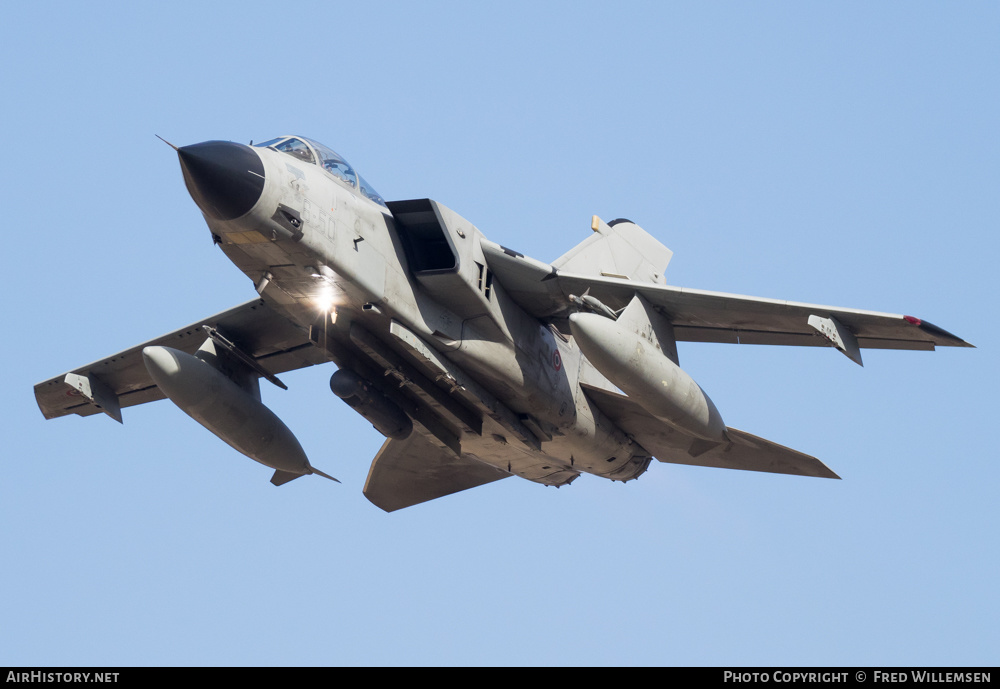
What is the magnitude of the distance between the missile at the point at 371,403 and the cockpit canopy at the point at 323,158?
8.27ft

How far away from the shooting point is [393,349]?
56.3 ft

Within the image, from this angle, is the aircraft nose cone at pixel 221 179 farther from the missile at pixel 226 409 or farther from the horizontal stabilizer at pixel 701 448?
the horizontal stabilizer at pixel 701 448

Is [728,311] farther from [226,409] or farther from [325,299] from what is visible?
[226,409]

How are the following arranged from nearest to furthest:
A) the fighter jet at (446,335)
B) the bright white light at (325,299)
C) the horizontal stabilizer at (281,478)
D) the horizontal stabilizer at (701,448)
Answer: the fighter jet at (446,335)
the bright white light at (325,299)
the horizontal stabilizer at (701,448)
the horizontal stabilizer at (281,478)

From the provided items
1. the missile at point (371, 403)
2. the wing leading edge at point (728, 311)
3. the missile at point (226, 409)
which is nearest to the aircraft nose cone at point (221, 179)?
the missile at point (371, 403)

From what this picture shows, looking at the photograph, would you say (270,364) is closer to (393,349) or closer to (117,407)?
(117,407)

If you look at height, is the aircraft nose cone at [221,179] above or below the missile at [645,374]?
above

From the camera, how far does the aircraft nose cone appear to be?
14992mm

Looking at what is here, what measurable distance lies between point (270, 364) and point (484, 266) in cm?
532

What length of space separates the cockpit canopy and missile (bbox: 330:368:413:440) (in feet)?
8.27

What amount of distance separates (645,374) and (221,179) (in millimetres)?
6137

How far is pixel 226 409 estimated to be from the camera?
18.4 metres

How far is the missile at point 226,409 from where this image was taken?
58.7 ft

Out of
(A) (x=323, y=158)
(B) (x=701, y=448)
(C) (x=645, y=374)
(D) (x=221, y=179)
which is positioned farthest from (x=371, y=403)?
(B) (x=701, y=448)
